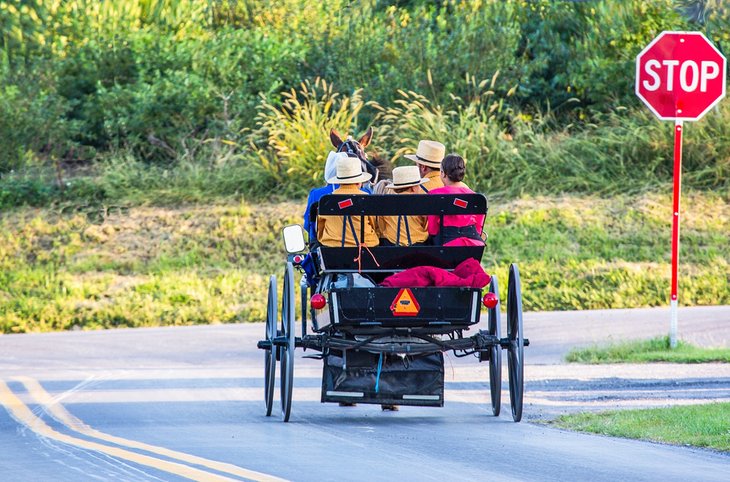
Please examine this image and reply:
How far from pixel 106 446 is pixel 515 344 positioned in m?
3.04

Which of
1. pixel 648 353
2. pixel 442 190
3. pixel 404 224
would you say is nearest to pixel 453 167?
pixel 442 190

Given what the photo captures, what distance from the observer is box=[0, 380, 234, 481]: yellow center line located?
8344 millimetres

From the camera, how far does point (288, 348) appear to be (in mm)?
10516

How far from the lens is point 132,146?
25328mm

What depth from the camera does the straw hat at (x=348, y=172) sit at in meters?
11.1

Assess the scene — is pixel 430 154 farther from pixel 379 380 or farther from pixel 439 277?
pixel 379 380

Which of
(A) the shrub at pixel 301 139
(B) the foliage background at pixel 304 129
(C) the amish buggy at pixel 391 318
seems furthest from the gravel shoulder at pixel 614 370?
(A) the shrub at pixel 301 139

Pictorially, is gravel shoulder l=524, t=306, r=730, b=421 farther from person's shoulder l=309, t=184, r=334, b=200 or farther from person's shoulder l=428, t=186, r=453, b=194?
person's shoulder l=309, t=184, r=334, b=200

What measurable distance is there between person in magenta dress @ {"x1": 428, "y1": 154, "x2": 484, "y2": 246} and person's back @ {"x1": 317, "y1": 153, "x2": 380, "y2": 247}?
0.47m

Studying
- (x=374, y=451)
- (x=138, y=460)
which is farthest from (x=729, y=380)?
(x=138, y=460)

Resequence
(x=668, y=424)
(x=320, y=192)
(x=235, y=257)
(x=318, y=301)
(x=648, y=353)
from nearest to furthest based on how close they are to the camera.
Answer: (x=668, y=424) < (x=318, y=301) < (x=320, y=192) < (x=648, y=353) < (x=235, y=257)

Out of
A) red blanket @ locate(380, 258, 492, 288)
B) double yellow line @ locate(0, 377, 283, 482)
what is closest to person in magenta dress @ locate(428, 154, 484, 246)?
red blanket @ locate(380, 258, 492, 288)

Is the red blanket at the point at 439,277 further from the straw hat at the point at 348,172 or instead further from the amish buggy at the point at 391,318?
the straw hat at the point at 348,172

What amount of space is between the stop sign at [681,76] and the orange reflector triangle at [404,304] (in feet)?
21.7
